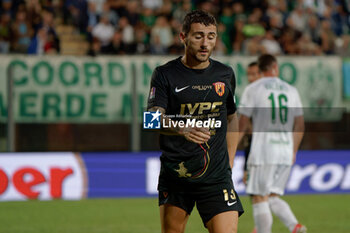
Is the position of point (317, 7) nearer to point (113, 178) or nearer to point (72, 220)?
point (113, 178)

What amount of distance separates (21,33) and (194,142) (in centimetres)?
990

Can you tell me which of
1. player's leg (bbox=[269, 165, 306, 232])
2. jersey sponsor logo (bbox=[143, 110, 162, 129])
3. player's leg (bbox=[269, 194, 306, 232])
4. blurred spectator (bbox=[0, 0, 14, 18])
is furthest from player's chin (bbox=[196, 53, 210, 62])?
blurred spectator (bbox=[0, 0, 14, 18])

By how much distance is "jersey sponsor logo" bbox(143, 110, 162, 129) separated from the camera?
4849mm

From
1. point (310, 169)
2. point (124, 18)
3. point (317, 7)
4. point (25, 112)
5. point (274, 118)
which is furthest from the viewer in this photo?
point (317, 7)

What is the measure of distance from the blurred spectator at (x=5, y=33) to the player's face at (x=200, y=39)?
940cm

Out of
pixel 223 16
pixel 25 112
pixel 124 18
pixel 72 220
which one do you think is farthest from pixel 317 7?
pixel 72 220

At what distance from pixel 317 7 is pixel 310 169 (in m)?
5.63

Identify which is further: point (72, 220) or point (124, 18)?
point (124, 18)

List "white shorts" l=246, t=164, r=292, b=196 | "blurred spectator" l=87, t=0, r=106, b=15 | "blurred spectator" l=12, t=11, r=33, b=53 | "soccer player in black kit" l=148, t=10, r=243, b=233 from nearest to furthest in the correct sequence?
"soccer player in black kit" l=148, t=10, r=243, b=233 < "white shorts" l=246, t=164, r=292, b=196 < "blurred spectator" l=12, t=11, r=33, b=53 < "blurred spectator" l=87, t=0, r=106, b=15

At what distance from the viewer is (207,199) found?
5.14m

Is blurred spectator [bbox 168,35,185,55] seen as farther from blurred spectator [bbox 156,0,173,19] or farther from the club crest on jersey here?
the club crest on jersey

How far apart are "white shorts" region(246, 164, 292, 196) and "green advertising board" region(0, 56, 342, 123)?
5.00 meters

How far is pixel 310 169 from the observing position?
13430 mm

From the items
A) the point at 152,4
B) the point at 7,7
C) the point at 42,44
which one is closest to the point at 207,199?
the point at 42,44
